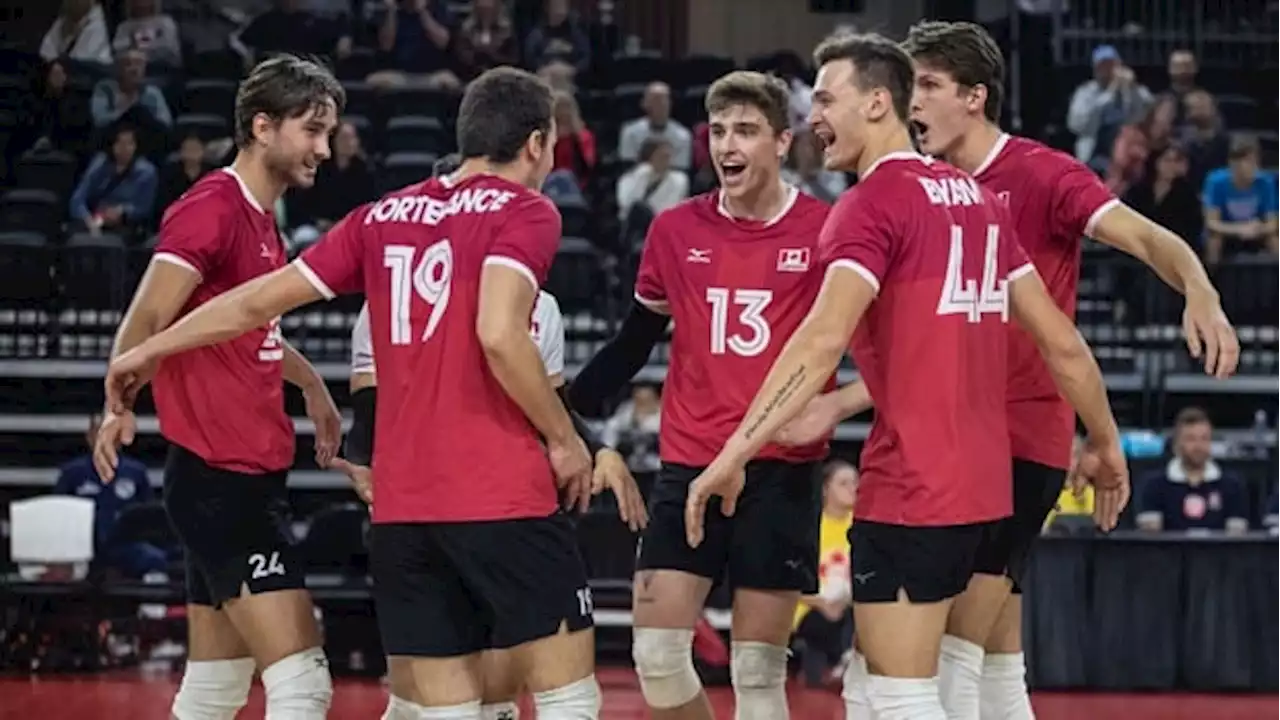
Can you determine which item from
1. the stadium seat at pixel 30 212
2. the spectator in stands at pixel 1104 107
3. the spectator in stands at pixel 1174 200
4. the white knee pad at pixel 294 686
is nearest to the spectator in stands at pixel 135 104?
the stadium seat at pixel 30 212

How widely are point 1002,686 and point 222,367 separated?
228cm

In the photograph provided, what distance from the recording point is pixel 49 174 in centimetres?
1473

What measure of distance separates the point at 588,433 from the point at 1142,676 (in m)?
5.55

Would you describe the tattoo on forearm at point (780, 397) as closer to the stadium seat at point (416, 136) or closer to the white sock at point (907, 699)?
the white sock at point (907, 699)

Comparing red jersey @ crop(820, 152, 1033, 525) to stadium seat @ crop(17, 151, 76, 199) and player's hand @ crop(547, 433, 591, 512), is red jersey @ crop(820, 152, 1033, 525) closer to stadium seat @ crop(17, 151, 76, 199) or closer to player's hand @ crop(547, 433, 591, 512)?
player's hand @ crop(547, 433, 591, 512)

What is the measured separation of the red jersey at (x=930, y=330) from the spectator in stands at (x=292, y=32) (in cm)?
1120

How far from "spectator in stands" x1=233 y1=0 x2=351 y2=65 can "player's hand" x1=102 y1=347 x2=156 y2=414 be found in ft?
34.1

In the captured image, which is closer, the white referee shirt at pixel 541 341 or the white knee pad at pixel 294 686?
the white knee pad at pixel 294 686

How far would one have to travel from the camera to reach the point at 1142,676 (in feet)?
35.6

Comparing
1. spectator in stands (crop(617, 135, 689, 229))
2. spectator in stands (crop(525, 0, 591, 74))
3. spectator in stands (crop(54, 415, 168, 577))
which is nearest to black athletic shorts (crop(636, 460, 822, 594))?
spectator in stands (crop(54, 415, 168, 577))

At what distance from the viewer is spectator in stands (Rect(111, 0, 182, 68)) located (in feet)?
51.4

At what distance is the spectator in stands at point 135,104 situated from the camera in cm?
1453

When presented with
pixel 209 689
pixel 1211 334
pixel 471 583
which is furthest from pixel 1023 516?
pixel 209 689

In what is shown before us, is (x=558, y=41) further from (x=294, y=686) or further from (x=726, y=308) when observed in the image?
(x=294, y=686)
